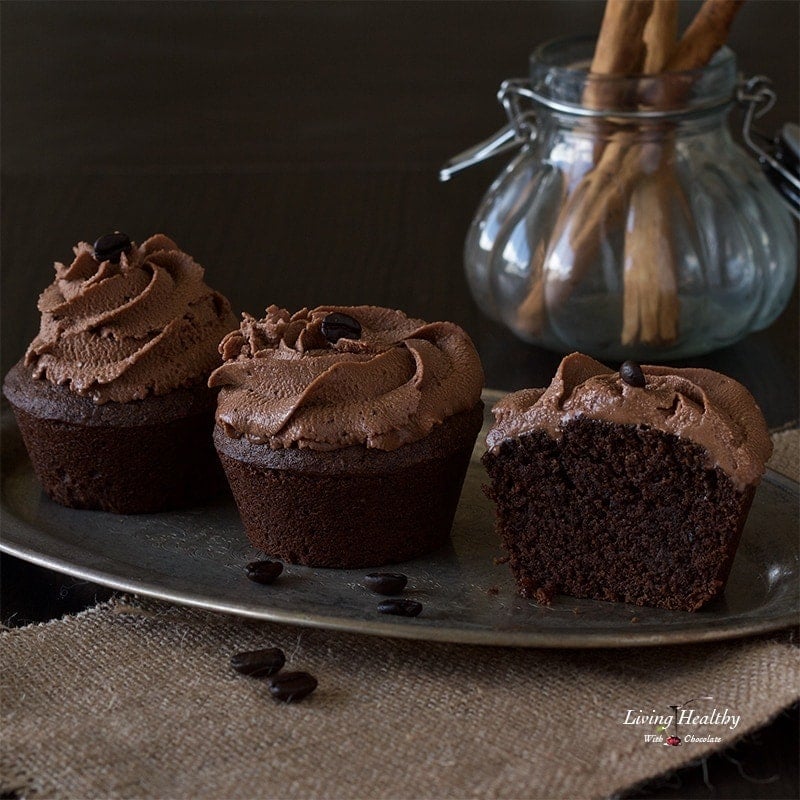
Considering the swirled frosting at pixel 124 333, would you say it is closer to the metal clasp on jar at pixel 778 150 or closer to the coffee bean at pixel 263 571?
the coffee bean at pixel 263 571

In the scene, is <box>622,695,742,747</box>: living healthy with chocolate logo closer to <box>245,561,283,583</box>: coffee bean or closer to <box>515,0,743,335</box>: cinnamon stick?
<box>245,561,283,583</box>: coffee bean

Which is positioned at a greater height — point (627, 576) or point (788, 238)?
point (788, 238)

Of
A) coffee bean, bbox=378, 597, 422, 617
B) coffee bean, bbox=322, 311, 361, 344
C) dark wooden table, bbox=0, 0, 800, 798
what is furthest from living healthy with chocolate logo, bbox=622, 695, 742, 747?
dark wooden table, bbox=0, 0, 800, 798

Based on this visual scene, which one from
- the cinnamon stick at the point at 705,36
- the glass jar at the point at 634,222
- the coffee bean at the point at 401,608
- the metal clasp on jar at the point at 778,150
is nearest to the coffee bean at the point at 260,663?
the coffee bean at the point at 401,608

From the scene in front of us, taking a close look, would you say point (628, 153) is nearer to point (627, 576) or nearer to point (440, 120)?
point (627, 576)

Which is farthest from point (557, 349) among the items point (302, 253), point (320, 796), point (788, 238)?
point (320, 796)
